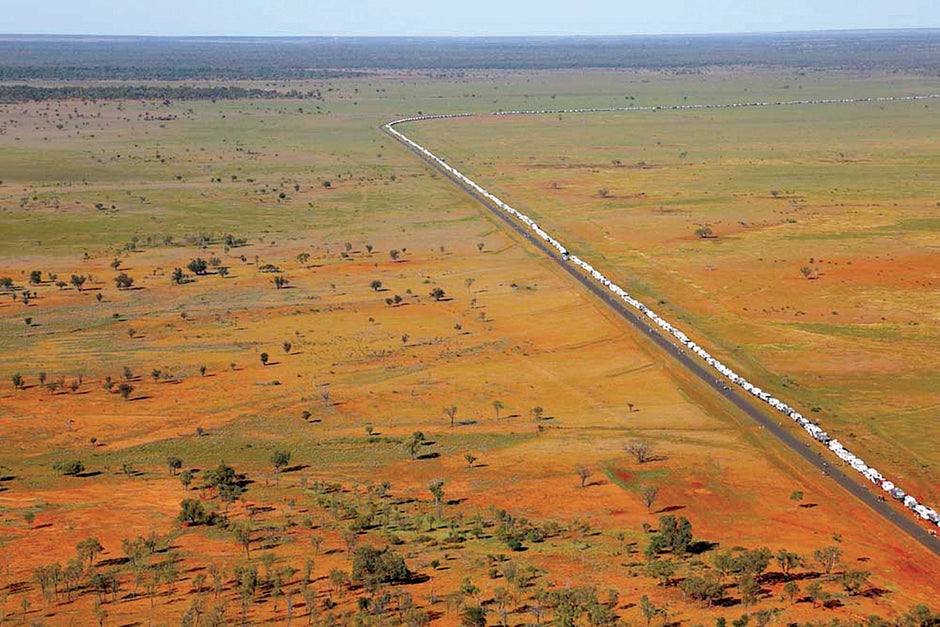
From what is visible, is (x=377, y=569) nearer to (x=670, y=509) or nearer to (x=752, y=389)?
(x=670, y=509)

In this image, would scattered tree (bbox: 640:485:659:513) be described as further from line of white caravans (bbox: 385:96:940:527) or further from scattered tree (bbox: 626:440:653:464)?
line of white caravans (bbox: 385:96:940:527)

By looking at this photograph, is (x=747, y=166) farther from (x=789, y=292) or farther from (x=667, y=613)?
(x=667, y=613)

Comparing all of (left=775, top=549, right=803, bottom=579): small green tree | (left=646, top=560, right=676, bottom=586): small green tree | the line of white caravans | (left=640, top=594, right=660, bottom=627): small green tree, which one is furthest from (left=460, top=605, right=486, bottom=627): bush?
the line of white caravans

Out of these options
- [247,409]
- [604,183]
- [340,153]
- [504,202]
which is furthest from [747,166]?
[247,409]

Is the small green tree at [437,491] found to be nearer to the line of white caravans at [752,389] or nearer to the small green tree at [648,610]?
the small green tree at [648,610]

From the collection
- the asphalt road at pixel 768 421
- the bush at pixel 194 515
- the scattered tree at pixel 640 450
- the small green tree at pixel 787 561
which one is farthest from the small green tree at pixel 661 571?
the bush at pixel 194 515
